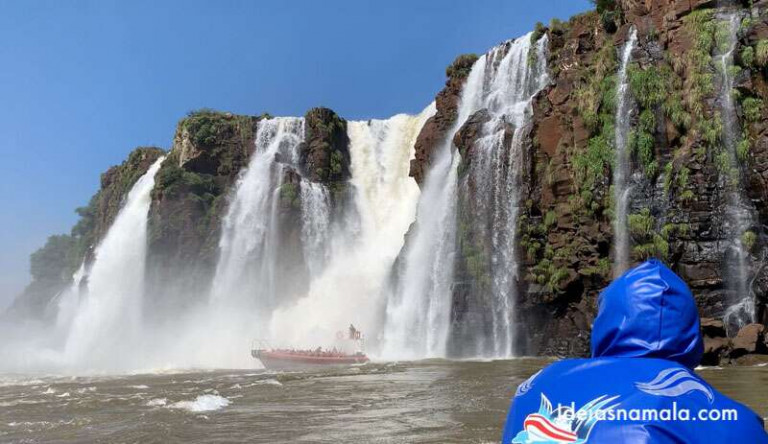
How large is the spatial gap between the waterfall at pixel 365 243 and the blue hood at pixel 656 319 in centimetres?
3153

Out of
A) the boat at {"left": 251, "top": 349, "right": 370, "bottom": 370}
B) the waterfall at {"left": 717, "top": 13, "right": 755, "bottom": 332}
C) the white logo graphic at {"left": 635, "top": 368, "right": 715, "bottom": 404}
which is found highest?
the waterfall at {"left": 717, "top": 13, "right": 755, "bottom": 332}

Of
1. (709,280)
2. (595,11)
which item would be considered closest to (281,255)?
(595,11)

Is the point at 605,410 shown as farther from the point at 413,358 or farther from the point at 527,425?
the point at 413,358

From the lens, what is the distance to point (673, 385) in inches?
64.4

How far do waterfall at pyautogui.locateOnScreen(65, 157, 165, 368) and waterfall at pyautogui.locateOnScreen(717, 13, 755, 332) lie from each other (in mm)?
34338

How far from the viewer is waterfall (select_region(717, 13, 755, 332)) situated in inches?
784

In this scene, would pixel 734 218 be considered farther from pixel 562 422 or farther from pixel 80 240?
pixel 80 240

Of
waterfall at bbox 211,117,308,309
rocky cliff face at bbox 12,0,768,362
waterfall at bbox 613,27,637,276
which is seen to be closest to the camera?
rocky cliff face at bbox 12,0,768,362

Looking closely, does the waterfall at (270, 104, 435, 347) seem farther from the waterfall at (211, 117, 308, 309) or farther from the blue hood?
the blue hood

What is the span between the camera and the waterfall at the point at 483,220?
2644cm

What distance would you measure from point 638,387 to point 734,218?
70.8ft

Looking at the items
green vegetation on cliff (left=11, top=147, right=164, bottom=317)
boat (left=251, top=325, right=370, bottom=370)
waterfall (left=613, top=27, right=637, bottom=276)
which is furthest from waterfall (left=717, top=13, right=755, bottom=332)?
green vegetation on cliff (left=11, top=147, right=164, bottom=317)

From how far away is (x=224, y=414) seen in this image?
11734 millimetres

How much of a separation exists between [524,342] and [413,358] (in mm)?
4617
